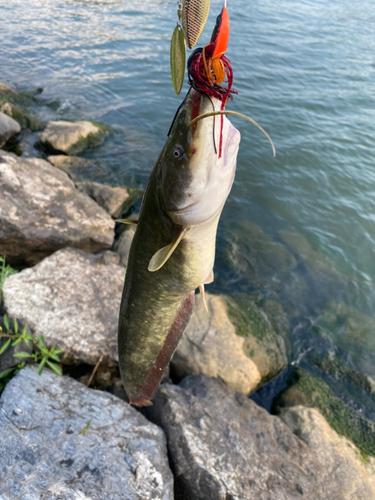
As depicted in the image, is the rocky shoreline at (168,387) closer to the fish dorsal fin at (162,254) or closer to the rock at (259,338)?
the rock at (259,338)

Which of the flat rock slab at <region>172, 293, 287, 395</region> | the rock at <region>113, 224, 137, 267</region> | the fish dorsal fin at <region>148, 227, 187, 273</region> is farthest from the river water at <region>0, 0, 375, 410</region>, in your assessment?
the fish dorsal fin at <region>148, 227, 187, 273</region>

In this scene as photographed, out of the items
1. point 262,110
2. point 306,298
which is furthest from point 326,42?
point 306,298

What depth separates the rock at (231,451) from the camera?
10.6 ft

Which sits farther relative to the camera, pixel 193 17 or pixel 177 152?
pixel 177 152

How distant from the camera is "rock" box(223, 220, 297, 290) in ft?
22.5

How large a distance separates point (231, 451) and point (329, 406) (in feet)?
6.77

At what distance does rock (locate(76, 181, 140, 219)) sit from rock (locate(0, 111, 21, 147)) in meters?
2.87

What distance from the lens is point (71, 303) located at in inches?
181

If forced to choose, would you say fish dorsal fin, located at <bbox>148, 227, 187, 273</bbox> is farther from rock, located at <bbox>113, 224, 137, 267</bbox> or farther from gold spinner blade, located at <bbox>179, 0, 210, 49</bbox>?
rock, located at <bbox>113, 224, 137, 267</bbox>

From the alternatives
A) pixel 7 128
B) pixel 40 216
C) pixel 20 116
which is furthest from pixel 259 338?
pixel 20 116

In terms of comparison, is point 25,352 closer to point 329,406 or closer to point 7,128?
point 329,406

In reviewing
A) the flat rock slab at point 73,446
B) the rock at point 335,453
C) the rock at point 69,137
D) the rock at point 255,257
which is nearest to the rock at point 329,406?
the rock at point 335,453

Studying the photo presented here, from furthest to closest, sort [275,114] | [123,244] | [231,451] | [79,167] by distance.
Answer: [275,114], [79,167], [123,244], [231,451]

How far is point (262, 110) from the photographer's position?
1127cm
